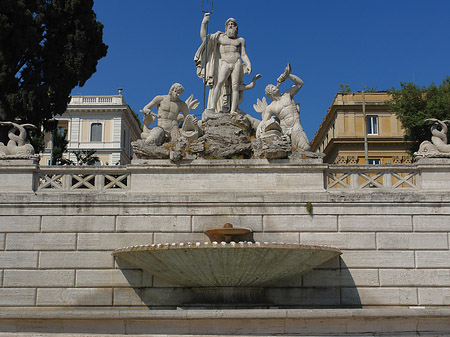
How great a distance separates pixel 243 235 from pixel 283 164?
7.54 ft

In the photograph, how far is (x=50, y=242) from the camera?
51.3ft

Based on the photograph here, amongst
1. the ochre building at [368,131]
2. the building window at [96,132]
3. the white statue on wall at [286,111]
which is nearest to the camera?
the white statue on wall at [286,111]

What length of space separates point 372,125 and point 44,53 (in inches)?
1243

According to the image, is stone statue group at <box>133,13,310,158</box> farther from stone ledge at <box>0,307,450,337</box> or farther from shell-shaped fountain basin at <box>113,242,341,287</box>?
stone ledge at <box>0,307,450,337</box>

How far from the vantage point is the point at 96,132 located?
2013 inches

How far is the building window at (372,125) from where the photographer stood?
49.6 m

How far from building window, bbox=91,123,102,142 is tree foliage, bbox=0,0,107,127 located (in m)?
24.4

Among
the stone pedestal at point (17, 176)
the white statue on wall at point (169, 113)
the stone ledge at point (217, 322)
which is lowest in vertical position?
the stone ledge at point (217, 322)

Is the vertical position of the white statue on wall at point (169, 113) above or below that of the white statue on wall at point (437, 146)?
above

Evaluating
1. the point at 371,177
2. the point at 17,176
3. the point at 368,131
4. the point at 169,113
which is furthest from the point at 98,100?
the point at 371,177

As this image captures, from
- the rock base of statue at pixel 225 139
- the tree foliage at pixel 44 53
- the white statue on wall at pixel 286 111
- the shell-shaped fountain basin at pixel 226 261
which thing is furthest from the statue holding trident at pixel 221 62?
the tree foliage at pixel 44 53

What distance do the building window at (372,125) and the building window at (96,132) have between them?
23.3m

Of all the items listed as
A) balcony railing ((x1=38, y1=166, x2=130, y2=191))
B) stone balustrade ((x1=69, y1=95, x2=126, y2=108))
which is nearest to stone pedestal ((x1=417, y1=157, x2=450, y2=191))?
balcony railing ((x1=38, y1=166, x2=130, y2=191))

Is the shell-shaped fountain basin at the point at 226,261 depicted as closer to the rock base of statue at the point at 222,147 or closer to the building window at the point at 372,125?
the rock base of statue at the point at 222,147
